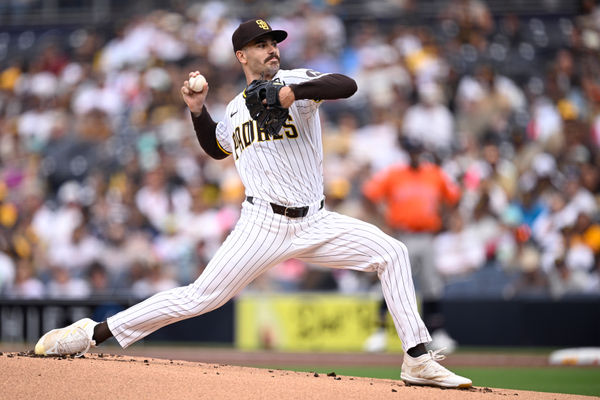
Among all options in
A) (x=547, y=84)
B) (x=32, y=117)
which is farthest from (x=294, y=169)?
(x=32, y=117)

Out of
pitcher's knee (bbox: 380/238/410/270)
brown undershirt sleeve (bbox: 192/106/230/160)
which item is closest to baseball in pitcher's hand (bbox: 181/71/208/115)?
brown undershirt sleeve (bbox: 192/106/230/160)

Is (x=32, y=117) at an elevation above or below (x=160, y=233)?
above

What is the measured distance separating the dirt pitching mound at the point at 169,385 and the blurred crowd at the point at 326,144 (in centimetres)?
532

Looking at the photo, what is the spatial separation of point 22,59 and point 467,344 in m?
9.68

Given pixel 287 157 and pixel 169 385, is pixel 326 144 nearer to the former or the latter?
→ pixel 287 157

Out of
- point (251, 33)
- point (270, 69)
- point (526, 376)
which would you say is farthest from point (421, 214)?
point (251, 33)

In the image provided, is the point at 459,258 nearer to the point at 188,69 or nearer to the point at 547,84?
the point at 547,84

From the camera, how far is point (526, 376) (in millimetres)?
7980

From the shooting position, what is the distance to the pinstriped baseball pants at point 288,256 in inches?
211

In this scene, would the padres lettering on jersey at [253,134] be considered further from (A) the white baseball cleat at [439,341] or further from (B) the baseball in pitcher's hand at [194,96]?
(A) the white baseball cleat at [439,341]

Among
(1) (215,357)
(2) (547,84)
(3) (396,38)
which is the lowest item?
(1) (215,357)

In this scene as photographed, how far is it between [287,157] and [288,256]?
58cm

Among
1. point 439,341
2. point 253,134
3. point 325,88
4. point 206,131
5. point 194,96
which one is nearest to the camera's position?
point 325,88

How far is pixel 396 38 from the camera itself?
14258 millimetres
